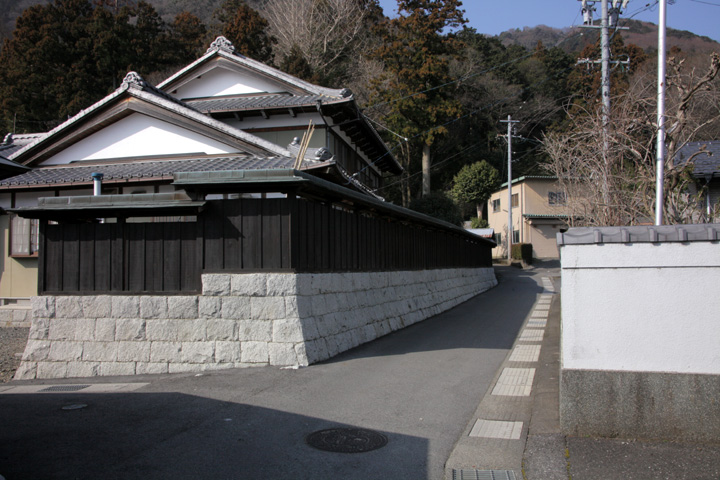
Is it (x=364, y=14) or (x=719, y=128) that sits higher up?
(x=364, y=14)

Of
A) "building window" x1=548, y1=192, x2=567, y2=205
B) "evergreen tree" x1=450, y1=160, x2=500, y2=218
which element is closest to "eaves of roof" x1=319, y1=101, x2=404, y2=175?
"building window" x1=548, y1=192, x2=567, y2=205

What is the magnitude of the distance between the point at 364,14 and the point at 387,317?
37930 mm

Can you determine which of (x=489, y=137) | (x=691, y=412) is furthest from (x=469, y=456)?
(x=489, y=137)

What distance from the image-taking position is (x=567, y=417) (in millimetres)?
5555

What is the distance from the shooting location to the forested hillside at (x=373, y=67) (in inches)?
1324

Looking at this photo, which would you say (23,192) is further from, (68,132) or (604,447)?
(604,447)

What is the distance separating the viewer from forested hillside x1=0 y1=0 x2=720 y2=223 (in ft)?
110

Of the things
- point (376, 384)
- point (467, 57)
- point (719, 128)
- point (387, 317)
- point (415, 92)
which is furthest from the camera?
point (467, 57)

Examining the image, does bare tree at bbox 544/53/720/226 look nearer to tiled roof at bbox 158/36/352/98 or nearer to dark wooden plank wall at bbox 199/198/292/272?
dark wooden plank wall at bbox 199/198/292/272

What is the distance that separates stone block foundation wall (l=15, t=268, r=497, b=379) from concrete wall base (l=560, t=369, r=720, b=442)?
4.58 meters

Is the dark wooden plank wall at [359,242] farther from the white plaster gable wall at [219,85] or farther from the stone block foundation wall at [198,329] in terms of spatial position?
the white plaster gable wall at [219,85]

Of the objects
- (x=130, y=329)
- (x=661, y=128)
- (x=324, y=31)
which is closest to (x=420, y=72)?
(x=324, y=31)

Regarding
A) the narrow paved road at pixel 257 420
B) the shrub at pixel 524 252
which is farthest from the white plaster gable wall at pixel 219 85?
the shrub at pixel 524 252

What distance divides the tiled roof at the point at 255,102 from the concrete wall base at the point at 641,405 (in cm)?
1419
